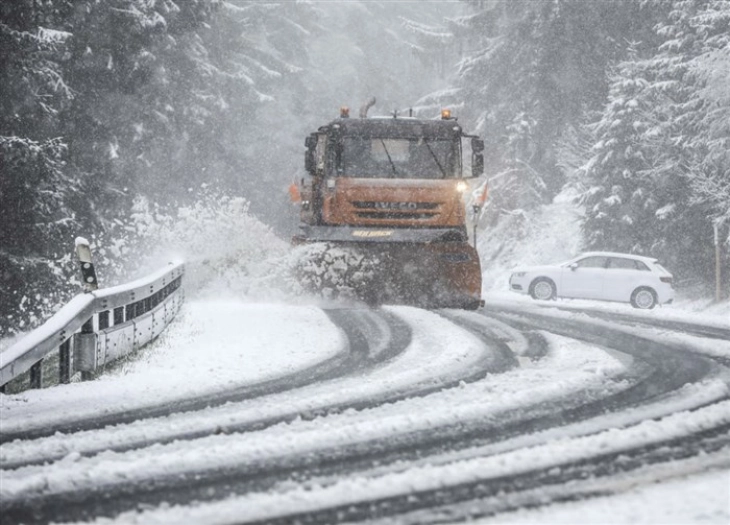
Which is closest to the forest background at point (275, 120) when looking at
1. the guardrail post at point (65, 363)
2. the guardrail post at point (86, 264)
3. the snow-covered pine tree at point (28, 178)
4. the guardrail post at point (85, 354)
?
the snow-covered pine tree at point (28, 178)

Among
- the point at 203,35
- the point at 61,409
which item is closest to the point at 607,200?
the point at 61,409

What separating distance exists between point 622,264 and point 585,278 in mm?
966

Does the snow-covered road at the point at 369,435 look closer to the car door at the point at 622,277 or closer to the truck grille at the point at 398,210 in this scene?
the truck grille at the point at 398,210

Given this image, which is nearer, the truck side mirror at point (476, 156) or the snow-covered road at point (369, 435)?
the snow-covered road at point (369, 435)

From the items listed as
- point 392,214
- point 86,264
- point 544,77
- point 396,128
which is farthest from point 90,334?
point 544,77

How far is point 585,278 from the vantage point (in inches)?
787

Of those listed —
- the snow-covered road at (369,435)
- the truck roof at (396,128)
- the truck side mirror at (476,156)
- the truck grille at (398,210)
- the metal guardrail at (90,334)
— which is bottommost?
the snow-covered road at (369,435)

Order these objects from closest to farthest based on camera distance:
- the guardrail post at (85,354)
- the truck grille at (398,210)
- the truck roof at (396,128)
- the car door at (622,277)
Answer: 1. the guardrail post at (85,354)
2. the truck grille at (398,210)
3. the truck roof at (396,128)
4. the car door at (622,277)

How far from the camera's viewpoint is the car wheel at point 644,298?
19125 millimetres

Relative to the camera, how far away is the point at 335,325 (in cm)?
1083

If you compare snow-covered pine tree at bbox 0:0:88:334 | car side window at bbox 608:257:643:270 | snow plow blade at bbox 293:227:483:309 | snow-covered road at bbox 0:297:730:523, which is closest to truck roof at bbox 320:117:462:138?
snow plow blade at bbox 293:227:483:309

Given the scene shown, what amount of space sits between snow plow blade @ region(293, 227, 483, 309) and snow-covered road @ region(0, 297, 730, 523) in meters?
3.75

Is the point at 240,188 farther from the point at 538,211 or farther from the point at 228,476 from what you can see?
the point at 228,476

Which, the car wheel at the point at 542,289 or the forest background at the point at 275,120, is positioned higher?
the forest background at the point at 275,120
